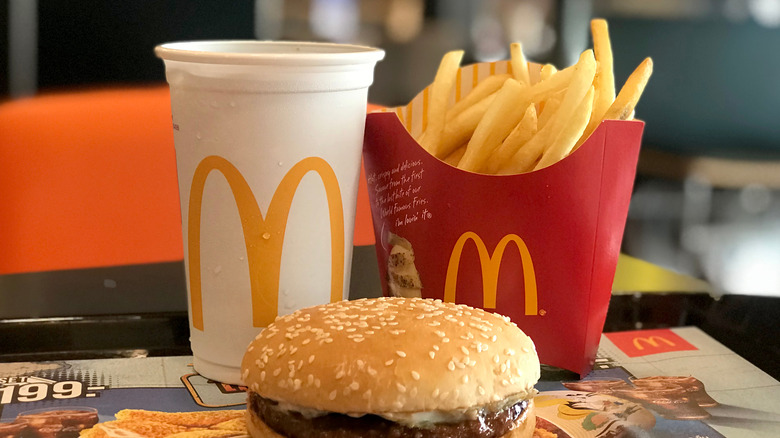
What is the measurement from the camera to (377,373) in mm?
1034

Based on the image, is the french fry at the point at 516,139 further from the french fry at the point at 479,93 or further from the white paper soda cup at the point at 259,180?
the white paper soda cup at the point at 259,180

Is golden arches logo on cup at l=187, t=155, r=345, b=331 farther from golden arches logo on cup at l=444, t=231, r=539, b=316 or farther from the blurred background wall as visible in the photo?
the blurred background wall

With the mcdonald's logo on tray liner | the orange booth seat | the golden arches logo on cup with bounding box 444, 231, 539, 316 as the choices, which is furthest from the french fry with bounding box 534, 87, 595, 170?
the orange booth seat

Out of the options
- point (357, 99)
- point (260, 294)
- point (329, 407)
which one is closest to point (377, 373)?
point (329, 407)

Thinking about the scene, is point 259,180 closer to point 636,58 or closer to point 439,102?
point 439,102

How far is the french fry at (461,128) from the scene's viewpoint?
146 centimetres

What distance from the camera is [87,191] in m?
2.77

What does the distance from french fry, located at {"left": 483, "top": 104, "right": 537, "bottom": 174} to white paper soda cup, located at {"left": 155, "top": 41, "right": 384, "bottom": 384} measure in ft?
0.83

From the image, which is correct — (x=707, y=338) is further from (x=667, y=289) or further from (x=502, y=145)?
(x=502, y=145)

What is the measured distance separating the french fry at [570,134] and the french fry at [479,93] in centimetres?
22

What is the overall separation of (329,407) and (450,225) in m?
0.49

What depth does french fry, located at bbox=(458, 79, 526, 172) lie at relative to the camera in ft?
4.54

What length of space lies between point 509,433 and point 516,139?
1.78 feet

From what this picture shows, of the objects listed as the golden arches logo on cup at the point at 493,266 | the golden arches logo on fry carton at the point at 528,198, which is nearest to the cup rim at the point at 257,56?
the golden arches logo on fry carton at the point at 528,198
